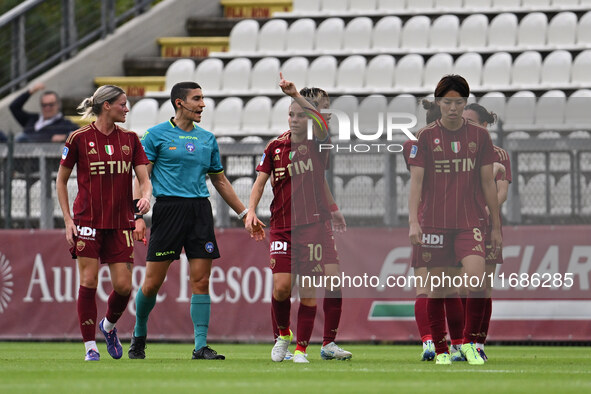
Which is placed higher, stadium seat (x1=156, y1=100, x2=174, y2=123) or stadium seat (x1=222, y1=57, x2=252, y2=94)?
stadium seat (x1=222, y1=57, x2=252, y2=94)

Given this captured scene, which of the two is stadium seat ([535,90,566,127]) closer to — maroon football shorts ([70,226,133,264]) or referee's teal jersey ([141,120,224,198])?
referee's teal jersey ([141,120,224,198])

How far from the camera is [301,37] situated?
19.0m

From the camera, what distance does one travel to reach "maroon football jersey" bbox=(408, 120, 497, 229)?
26.8 feet

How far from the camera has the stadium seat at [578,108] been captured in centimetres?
1536

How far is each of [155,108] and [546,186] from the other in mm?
6948

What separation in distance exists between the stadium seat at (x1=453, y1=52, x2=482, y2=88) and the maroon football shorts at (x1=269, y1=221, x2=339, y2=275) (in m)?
8.74

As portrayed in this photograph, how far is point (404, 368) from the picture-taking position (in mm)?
8195

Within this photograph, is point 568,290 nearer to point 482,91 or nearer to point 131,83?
point 482,91

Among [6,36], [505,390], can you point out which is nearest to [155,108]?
[6,36]

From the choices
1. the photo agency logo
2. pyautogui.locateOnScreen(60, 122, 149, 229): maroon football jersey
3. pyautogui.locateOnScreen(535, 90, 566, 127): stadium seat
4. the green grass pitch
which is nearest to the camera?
the green grass pitch

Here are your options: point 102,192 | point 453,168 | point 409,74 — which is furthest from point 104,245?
point 409,74

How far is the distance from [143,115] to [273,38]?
2988 mm

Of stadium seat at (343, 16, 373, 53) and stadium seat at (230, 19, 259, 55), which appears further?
stadium seat at (230, 19, 259, 55)

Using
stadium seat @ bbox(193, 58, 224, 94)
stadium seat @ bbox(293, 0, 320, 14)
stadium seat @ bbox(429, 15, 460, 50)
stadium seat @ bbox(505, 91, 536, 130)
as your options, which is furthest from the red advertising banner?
stadium seat @ bbox(293, 0, 320, 14)
